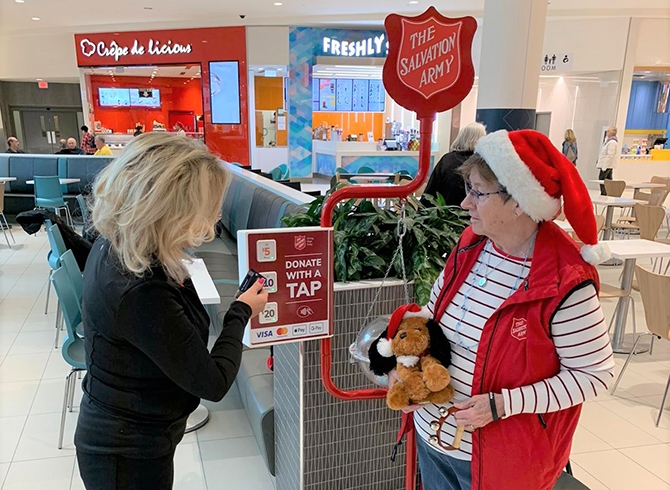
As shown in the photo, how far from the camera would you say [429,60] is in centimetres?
158

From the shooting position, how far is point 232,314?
141cm

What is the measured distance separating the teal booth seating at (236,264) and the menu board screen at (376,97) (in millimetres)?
8126

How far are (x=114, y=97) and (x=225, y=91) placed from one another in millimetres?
5853

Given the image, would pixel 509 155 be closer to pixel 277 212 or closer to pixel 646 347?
pixel 277 212

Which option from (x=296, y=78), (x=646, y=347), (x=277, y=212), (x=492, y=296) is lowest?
(x=646, y=347)

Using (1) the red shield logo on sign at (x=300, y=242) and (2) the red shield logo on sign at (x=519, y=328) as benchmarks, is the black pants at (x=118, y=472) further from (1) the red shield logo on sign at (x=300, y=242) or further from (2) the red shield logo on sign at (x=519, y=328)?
(2) the red shield logo on sign at (x=519, y=328)

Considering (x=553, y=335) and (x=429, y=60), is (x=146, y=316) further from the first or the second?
(x=429, y=60)

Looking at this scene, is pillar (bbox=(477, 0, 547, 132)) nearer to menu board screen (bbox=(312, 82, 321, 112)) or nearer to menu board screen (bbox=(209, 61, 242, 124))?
menu board screen (bbox=(209, 61, 242, 124))

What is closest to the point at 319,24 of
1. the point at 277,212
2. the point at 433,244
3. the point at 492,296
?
the point at 277,212

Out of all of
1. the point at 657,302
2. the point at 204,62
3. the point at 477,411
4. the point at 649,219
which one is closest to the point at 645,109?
the point at 649,219

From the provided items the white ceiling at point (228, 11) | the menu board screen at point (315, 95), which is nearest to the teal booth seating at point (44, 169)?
the white ceiling at point (228, 11)

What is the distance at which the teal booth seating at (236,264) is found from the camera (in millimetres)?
2521

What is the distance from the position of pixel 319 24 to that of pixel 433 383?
1234 cm

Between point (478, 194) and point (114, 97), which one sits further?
point (114, 97)
